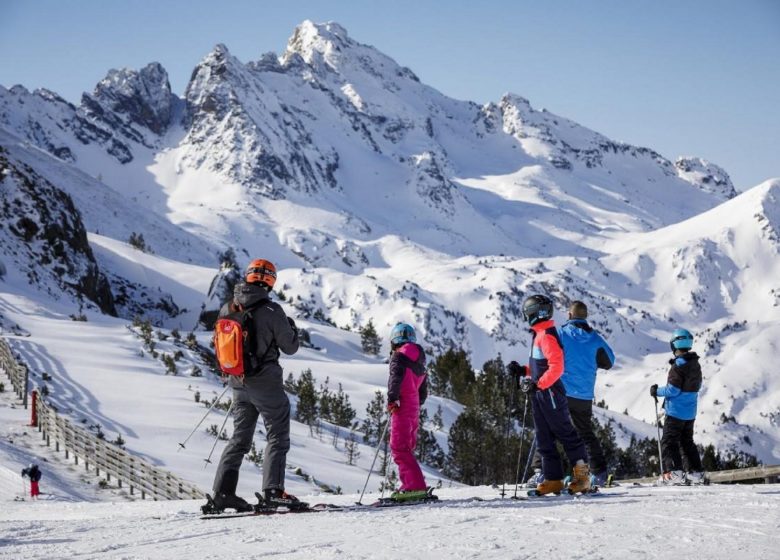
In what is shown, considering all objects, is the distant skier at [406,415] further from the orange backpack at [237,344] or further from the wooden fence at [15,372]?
the wooden fence at [15,372]

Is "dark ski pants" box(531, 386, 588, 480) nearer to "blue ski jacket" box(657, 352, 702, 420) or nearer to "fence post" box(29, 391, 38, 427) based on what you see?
"blue ski jacket" box(657, 352, 702, 420)

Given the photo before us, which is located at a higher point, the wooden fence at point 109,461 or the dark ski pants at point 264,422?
the dark ski pants at point 264,422

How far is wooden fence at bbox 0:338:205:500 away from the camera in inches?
570

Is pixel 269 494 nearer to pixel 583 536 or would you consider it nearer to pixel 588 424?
pixel 583 536

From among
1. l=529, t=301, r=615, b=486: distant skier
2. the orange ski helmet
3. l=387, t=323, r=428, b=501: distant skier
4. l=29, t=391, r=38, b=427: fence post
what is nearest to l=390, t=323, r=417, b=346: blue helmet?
l=387, t=323, r=428, b=501: distant skier

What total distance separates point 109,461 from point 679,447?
1120 cm

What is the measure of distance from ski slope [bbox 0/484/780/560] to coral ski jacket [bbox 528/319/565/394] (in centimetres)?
122

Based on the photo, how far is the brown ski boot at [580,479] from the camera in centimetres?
853

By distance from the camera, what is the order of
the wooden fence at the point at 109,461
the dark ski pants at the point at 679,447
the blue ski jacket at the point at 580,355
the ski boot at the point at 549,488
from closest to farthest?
1. the ski boot at the point at 549,488
2. the blue ski jacket at the point at 580,355
3. the dark ski pants at the point at 679,447
4. the wooden fence at the point at 109,461

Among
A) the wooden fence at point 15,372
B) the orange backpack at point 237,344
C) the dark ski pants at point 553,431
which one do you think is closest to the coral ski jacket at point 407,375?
the dark ski pants at point 553,431

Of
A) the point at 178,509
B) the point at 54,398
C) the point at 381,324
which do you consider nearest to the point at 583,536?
the point at 178,509

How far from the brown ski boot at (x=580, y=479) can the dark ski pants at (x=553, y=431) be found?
2.7 inches

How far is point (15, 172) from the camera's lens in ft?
167

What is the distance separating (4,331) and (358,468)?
1659 centimetres
